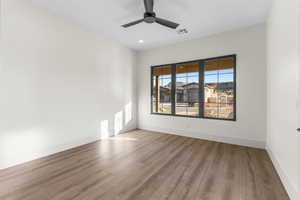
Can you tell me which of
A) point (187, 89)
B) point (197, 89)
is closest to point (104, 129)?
point (187, 89)

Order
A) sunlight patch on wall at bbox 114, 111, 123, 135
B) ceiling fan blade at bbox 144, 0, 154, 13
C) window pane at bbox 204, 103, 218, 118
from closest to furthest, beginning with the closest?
ceiling fan blade at bbox 144, 0, 154, 13, window pane at bbox 204, 103, 218, 118, sunlight patch on wall at bbox 114, 111, 123, 135

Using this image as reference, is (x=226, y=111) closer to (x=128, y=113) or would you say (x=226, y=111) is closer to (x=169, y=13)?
(x=169, y=13)

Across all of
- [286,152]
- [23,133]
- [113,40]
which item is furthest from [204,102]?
[23,133]

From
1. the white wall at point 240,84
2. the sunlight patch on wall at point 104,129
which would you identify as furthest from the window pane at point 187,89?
the sunlight patch on wall at point 104,129

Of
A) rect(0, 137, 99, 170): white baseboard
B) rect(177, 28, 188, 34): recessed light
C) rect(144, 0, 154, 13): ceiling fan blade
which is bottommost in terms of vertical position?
rect(0, 137, 99, 170): white baseboard

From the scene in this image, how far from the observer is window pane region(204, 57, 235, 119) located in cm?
378

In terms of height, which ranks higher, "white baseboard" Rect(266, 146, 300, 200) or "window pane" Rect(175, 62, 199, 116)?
"window pane" Rect(175, 62, 199, 116)

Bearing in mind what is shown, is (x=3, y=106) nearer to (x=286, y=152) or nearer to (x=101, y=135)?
(x=101, y=135)

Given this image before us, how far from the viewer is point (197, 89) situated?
4293 millimetres

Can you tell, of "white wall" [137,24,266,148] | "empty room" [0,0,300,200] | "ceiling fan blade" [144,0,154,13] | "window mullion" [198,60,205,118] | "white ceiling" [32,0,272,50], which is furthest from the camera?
"window mullion" [198,60,205,118]

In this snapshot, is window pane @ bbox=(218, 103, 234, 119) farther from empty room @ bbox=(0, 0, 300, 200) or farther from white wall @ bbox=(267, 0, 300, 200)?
Result: white wall @ bbox=(267, 0, 300, 200)

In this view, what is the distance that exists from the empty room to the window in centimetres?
3

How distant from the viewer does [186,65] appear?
4484 mm

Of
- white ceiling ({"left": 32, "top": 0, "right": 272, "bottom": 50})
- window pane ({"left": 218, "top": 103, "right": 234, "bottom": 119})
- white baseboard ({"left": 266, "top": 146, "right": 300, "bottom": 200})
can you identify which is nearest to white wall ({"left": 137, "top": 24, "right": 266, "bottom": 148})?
window pane ({"left": 218, "top": 103, "right": 234, "bottom": 119})
